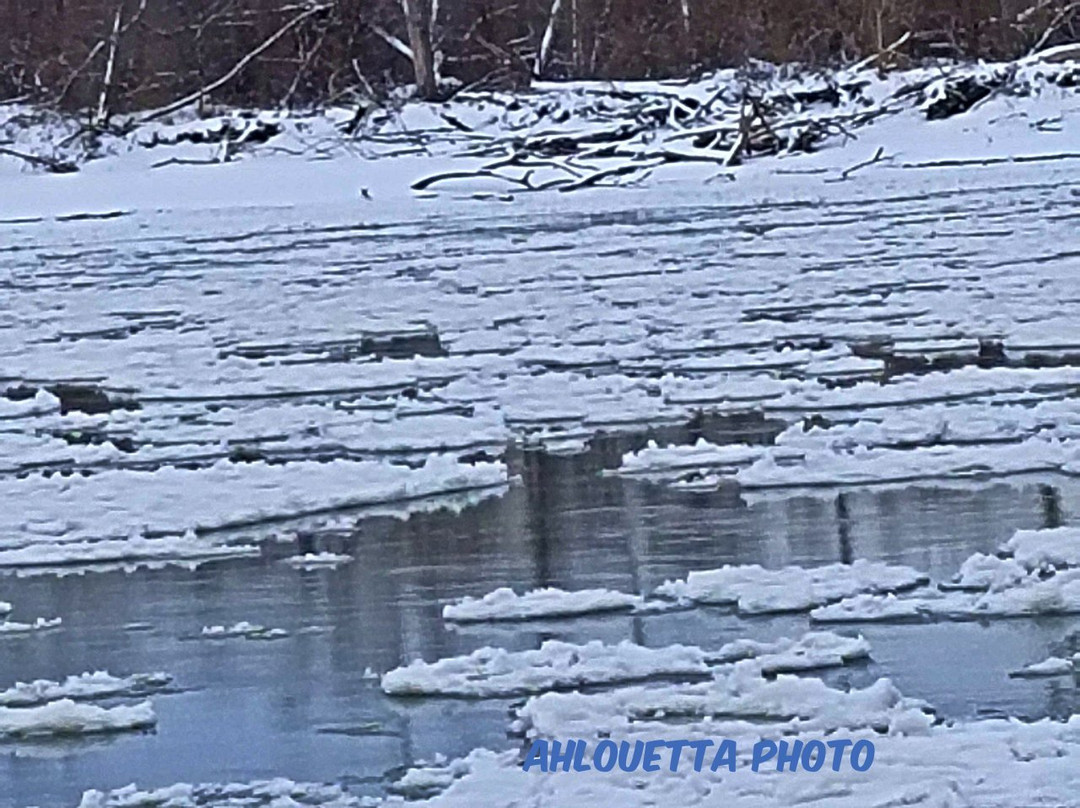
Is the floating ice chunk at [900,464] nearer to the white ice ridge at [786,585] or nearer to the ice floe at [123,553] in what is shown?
the white ice ridge at [786,585]

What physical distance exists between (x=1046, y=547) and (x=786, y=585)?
0.57 meters

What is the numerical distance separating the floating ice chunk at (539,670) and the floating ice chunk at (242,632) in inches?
16.2

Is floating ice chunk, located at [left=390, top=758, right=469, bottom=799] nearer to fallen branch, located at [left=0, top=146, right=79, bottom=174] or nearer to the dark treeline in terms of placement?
fallen branch, located at [left=0, top=146, right=79, bottom=174]

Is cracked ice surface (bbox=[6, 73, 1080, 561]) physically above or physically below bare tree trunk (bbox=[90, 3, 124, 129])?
below

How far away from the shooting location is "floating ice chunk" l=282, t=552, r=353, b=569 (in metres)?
4.87

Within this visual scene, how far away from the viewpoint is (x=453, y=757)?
11.3 ft

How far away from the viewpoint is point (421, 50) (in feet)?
95.1

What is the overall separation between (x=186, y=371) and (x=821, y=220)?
7783mm

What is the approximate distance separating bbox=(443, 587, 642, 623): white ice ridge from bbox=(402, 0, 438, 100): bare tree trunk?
24352 mm

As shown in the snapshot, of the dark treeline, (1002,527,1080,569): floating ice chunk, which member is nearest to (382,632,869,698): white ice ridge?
(1002,527,1080,569): floating ice chunk

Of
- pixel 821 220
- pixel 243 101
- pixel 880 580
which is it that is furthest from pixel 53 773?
pixel 243 101

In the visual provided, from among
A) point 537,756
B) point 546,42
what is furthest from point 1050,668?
point 546,42

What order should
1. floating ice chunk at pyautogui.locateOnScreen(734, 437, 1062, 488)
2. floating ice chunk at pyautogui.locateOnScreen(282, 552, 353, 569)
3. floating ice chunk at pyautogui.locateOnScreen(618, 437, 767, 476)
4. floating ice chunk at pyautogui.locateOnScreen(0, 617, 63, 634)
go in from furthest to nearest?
1. floating ice chunk at pyautogui.locateOnScreen(618, 437, 767, 476)
2. floating ice chunk at pyautogui.locateOnScreen(734, 437, 1062, 488)
3. floating ice chunk at pyautogui.locateOnScreen(282, 552, 353, 569)
4. floating ice chunk at pyautogui.locateOnScreen(0, 617, 63, 634)

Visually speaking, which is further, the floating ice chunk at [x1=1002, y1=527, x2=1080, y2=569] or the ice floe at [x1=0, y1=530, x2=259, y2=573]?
the ice floe at [x1=0, y1=530, x2=259, y2=573]
